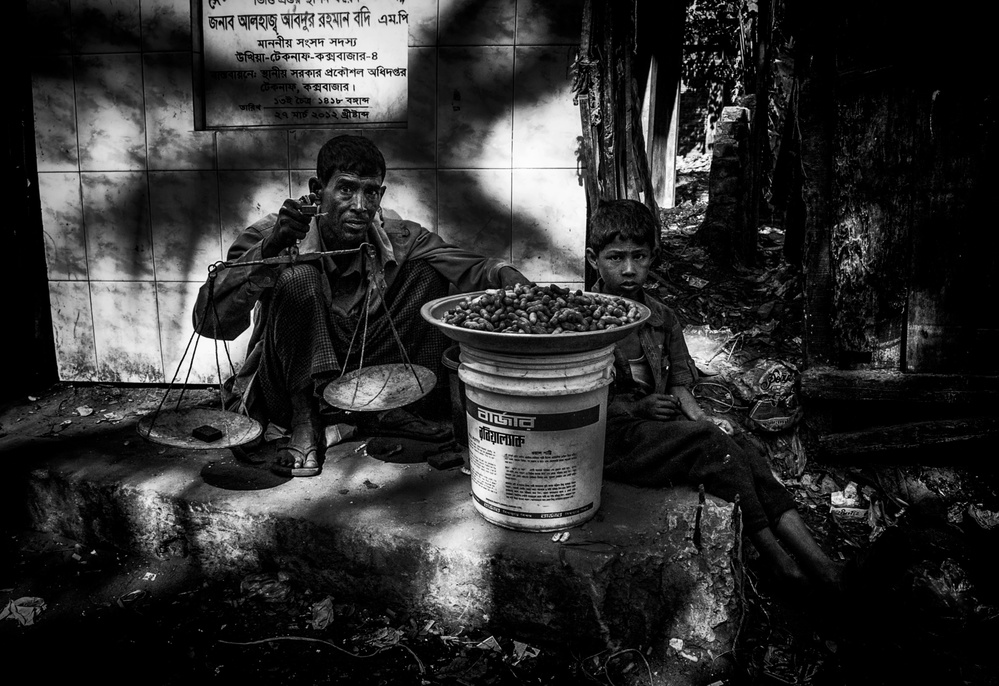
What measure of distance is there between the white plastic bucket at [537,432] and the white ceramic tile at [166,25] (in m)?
2.69

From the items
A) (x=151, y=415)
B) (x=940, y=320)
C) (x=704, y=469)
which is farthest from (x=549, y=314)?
(x=940, y=320)

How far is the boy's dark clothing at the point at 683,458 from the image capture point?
8.86 ft

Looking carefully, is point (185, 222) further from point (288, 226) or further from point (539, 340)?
point (539, 340)

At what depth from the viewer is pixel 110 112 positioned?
4.12 m

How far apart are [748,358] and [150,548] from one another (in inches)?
131

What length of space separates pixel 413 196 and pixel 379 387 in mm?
1384

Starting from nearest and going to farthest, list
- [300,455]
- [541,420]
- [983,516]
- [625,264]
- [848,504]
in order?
1. [541,420]
2. [625,264]
3. [300,455]
4. [983,516]
5. [848,504]

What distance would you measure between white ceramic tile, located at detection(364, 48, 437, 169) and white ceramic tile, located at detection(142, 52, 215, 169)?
0.95 metres

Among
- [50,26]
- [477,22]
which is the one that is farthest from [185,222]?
[477,22]

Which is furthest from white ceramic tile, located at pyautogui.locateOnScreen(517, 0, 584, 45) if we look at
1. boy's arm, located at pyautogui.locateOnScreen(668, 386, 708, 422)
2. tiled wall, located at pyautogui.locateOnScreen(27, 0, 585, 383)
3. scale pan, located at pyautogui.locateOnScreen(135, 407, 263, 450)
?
scale pan, located at pyautogui.locateOnScreen(135, 407, 263, 450)

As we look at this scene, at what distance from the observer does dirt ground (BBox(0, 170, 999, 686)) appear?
246 cm

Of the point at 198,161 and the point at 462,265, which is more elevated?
the point at 198,161

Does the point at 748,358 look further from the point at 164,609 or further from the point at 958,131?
the point at 164,609

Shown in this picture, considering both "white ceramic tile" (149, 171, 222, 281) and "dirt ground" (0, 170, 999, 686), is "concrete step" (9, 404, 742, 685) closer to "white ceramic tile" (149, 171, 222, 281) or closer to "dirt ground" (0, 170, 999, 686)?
"dirt ground" (0, 170, 999, 686)
